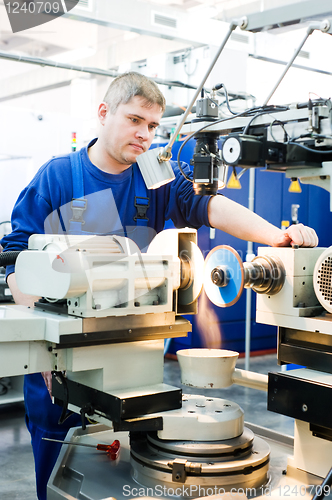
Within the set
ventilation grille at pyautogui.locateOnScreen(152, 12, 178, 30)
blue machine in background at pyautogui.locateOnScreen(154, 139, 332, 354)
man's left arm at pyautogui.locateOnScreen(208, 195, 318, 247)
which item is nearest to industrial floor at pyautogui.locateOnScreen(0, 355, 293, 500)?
blue machine in background at pyautogui.locateOnScreen(154, 139, 332, 354)

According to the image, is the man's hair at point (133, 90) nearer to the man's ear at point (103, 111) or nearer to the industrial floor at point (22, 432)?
the man's ear at point (103, 111)

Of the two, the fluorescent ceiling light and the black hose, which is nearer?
the black hose

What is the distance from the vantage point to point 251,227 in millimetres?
1349

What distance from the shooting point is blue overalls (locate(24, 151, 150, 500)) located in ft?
4.59

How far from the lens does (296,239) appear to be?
1.15 m

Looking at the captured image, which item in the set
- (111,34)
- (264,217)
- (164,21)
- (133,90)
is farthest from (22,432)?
(111,34)

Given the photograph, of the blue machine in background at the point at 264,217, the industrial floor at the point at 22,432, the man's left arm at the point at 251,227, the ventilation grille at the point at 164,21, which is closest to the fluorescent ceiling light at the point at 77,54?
the blue machine in background at the point at 264,217

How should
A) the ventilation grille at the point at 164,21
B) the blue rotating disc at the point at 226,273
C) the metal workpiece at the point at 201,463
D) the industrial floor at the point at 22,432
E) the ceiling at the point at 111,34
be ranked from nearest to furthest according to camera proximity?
the metal workpiece at the point at 201,463 < the blue rotating disc at the point at 226,273 < the industrial floor at the point at 22,432 < the ceiling at the point at 111,34 < the ventilation grille at the point at 164,21

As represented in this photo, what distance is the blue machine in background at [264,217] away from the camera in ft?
15.0

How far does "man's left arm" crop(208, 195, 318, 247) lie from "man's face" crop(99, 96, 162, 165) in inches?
10.0

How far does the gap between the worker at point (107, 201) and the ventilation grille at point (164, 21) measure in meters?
2.10

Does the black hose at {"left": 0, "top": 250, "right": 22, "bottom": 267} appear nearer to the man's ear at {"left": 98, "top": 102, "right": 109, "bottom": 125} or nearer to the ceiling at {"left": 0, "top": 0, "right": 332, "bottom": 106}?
the man's ear at {"left": 98, "top": 102, "right": 109, "bottom": 125}

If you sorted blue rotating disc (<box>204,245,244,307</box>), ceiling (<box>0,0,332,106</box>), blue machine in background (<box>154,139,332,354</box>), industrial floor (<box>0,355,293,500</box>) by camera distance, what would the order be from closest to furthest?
1. blue rotating disc (<box>204,245,244,307</box>)
2. industrial floor (<box>0,355,293,500</box>)
3. ceiling (<box>0,0,332,106</box>)
4. blue machine in background (<box>154,139,332,354</box>)

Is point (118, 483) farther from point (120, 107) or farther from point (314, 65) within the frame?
point (314, 65)
